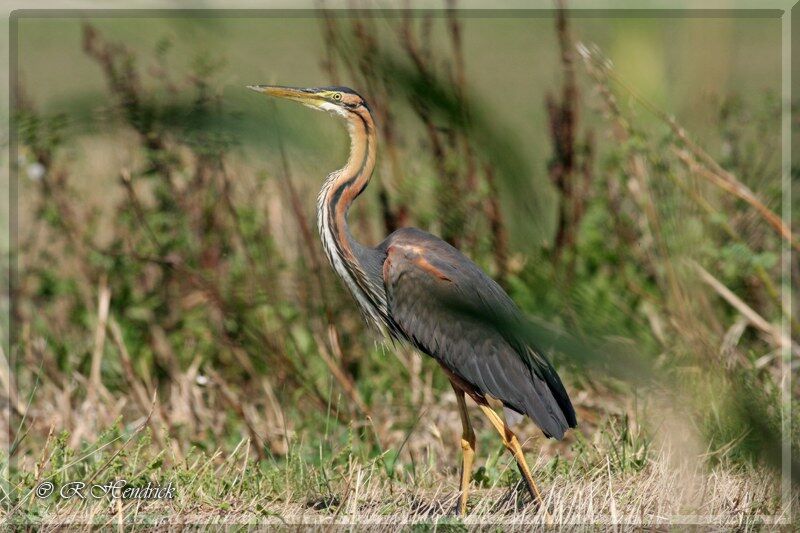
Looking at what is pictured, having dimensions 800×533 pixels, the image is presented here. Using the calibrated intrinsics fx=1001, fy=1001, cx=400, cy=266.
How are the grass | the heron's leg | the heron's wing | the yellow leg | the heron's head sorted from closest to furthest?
the grass
the yellow leg
the heron's leg
the heron's wing
the heron's head

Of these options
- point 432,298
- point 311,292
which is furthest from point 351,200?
point 311,292

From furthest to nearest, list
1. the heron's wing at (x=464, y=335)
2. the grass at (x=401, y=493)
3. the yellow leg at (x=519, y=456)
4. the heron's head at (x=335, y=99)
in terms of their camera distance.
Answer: the heron's head at (x=335, y=99), the heron's wing at (x=464, y=335), the yellow leg at (x=519, y=456), the grass at (x=401, y=493)

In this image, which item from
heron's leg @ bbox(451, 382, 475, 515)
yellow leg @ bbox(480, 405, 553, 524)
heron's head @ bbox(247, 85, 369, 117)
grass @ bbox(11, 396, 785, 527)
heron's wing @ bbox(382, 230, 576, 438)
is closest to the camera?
grass @ bbox(11, 396, 785, 527)

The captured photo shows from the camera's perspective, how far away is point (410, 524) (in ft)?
10.7

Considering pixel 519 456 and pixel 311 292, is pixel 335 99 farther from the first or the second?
pixel 311 292

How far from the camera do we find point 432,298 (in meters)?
3.73

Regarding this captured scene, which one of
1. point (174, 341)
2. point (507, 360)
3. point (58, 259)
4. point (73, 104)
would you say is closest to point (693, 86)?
point (73, 104)

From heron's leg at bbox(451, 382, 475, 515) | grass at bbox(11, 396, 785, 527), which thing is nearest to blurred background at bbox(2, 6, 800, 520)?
grass at bbox(11, 396, 785, 527)

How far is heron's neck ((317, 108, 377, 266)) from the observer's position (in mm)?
3977

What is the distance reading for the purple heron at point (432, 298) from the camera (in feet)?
12.1

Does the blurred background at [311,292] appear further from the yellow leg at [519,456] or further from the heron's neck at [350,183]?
the heron's neck at [350,183]

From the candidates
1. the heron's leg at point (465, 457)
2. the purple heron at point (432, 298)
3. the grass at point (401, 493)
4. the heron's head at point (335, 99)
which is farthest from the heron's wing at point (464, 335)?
the heron's head at point (335, 99)

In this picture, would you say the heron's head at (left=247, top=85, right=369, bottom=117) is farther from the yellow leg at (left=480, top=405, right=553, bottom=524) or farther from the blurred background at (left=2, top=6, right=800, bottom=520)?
the yellow leg at (left=480, top=405, right=553, bottom=524)

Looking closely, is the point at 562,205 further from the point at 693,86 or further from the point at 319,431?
the point at 693,86
